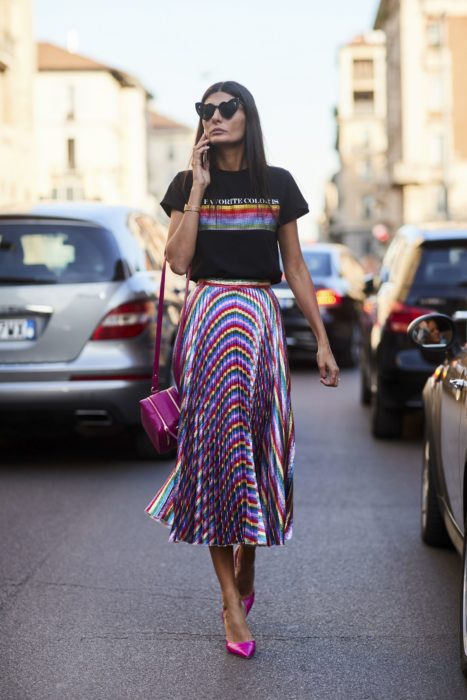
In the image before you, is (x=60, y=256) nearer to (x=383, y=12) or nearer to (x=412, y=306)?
(x=412, y=306)

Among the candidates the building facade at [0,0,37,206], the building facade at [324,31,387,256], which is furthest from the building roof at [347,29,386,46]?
the building facade at [0,0,37,206]

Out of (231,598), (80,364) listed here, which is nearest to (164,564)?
(231,598)

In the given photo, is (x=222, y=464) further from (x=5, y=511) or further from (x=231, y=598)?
(x=5, y=511)

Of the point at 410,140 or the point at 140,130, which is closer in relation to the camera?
the point at 410,140

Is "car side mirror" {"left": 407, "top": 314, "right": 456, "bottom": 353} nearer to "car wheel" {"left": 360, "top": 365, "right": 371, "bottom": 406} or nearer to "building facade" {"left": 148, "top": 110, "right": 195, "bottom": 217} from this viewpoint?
"car wheel" {"left": 360, "top": 365, "right": 371, "bottom": 406}

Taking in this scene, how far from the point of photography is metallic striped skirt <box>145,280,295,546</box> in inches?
186

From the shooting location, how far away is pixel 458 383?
5238 millimetres

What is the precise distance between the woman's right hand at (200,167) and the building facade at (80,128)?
90.2 metres

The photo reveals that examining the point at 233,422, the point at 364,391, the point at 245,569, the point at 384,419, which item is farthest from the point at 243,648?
the point at 364,391

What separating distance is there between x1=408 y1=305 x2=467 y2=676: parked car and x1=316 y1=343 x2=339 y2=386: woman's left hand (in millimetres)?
476

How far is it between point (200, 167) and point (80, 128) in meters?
93.9

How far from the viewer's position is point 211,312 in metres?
4.74

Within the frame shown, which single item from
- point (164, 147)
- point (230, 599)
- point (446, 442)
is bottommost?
point (230, 599)

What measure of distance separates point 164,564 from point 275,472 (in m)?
1.63
